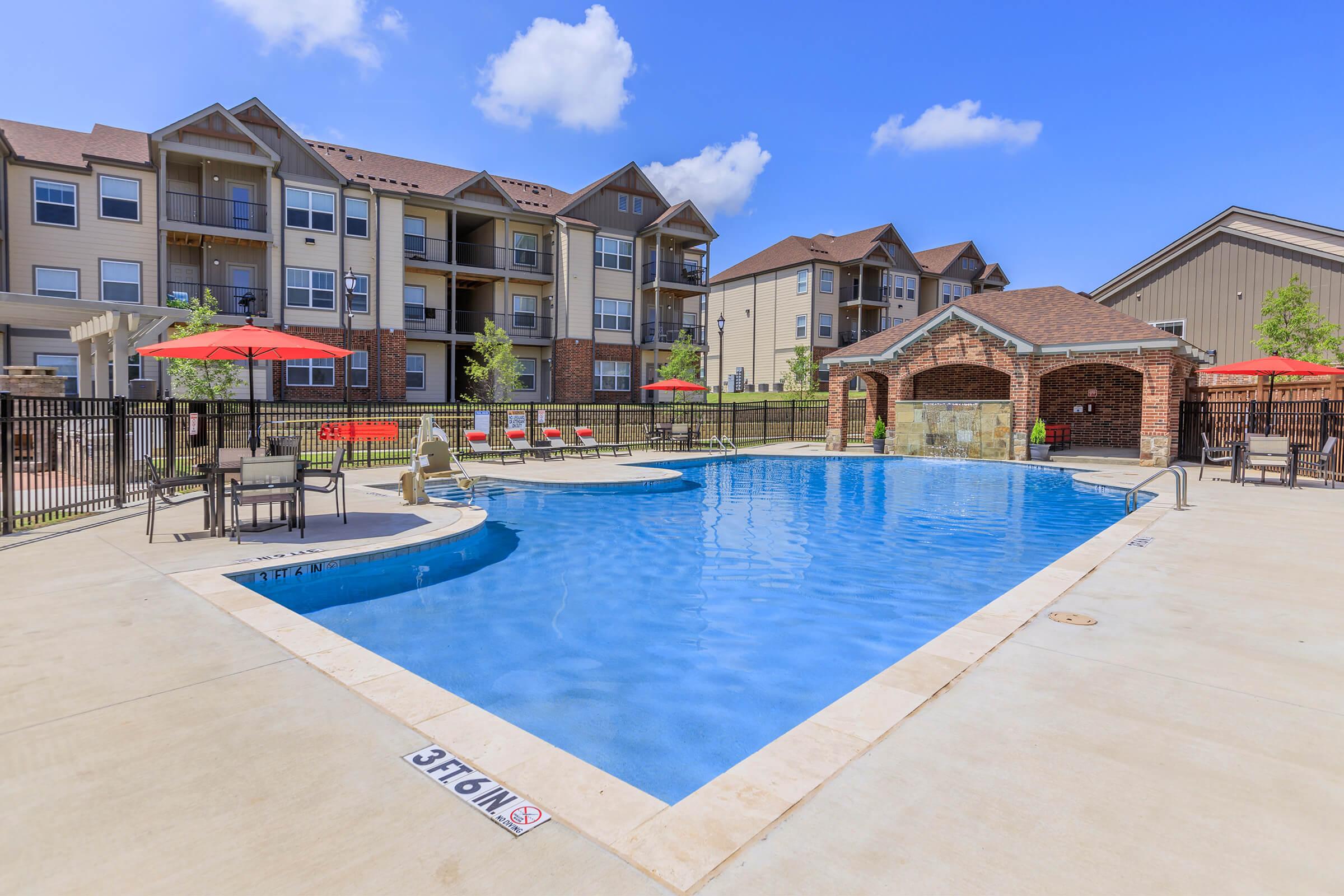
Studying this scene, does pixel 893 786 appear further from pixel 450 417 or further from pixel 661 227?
pixel 661 227

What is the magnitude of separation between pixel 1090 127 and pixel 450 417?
21.2m

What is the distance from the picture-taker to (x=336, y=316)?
28328 mm

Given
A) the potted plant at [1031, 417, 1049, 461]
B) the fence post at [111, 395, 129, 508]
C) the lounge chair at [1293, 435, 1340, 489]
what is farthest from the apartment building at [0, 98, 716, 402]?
the lounge chair at [1293, 435, 1340, 489]

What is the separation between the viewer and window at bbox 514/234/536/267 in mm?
33688

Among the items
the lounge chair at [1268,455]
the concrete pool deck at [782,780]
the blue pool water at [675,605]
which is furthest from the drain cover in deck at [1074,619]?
the lounge chair at [1268,455]

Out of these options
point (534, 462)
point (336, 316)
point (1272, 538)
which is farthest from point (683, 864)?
point (336, 316)

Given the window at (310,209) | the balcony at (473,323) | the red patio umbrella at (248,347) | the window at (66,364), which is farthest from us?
the balcony at (473,323)

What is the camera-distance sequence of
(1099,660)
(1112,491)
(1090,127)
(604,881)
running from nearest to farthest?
1. (604,881)
2. (1099,660)
3. (1112,491)
4. (1090,127)

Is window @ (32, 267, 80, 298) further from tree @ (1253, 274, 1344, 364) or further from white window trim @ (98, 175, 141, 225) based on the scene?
tree @ (1253, 274, 1344, 364)

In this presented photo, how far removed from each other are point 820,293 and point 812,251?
294cm

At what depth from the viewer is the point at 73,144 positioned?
25.6 m

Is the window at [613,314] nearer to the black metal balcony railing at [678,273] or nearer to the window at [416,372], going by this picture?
the black metal balcony railing at [678,273]

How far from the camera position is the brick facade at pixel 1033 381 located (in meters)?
20.4

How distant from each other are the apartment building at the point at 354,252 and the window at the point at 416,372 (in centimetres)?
7
